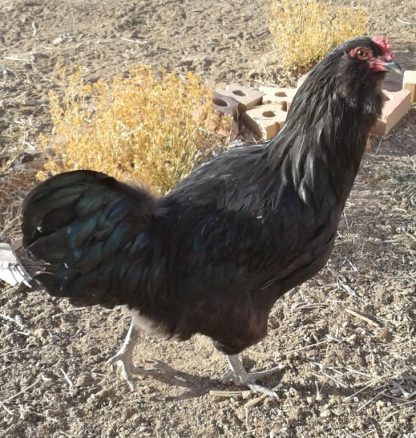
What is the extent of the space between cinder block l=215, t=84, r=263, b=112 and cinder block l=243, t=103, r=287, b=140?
0.11 m

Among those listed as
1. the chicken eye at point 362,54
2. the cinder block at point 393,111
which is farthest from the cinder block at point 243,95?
the chicken eye at point 362,54

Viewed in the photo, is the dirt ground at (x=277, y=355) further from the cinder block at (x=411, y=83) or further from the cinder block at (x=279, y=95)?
the cinder block at (x=279, y=95)

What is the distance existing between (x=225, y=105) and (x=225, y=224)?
8.78 feet

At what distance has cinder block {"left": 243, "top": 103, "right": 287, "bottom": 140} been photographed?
518cm

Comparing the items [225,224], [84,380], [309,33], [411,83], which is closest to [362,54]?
[225,224]

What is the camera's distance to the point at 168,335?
124 inches

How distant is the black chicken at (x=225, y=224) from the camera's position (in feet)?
8.86

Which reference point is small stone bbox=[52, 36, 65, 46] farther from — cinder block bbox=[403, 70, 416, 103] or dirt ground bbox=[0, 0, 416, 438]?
cinder block bbox=[403, 70, 416, 103]

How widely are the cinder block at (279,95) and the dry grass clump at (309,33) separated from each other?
573 mm

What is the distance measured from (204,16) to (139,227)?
210 inches

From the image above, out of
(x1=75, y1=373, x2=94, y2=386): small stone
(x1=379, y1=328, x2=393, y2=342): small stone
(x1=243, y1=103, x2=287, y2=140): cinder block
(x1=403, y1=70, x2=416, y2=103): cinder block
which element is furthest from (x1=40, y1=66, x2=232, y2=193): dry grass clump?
(x1=403, y1=70, x2=416, y2=103): cinder block

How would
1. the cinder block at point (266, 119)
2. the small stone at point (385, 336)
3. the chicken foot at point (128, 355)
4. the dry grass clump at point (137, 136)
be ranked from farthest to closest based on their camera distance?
the cinder block at point (266, 119) → the dry grass clump at point (137, 136) → the small stone at point (385, 336) → the chicken foot at point (128, 355)

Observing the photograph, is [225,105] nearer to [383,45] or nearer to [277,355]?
[277,355]

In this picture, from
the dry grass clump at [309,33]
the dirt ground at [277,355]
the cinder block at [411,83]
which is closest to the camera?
the dirt ground at [277,355]
